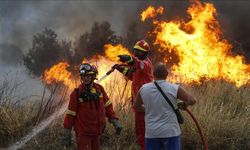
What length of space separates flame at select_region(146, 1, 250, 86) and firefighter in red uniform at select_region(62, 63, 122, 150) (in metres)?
5.54

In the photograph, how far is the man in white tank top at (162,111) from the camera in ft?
19.0

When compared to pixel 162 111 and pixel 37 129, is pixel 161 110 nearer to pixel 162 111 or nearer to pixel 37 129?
pixel 162 111

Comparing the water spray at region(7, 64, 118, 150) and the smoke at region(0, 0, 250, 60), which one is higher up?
the smoke at region(0, 0, 250, 60)

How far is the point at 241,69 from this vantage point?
13.0 metres

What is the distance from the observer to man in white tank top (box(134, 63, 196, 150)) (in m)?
5.79

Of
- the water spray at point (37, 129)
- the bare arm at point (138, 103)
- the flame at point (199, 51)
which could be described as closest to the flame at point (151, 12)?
the flame at point (199, 51)

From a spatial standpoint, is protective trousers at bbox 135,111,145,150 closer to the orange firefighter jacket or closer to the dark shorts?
the orange firefighter jacket

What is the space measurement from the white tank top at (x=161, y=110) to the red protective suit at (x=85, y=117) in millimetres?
953

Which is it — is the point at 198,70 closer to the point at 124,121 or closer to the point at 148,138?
the point at 124,121

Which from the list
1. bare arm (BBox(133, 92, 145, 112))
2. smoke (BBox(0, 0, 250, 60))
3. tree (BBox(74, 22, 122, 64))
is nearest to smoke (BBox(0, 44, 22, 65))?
smoke (BBox(0, 0, 250, 60))

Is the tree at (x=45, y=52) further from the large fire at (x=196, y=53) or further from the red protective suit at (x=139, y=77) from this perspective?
the red protective suit at (x=139, y=77)

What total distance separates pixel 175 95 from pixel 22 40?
11.1 meters

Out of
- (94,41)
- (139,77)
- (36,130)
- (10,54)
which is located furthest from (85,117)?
(10,54)

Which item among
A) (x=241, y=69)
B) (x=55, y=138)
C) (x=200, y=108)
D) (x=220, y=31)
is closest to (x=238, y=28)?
(x=220, y=31)
